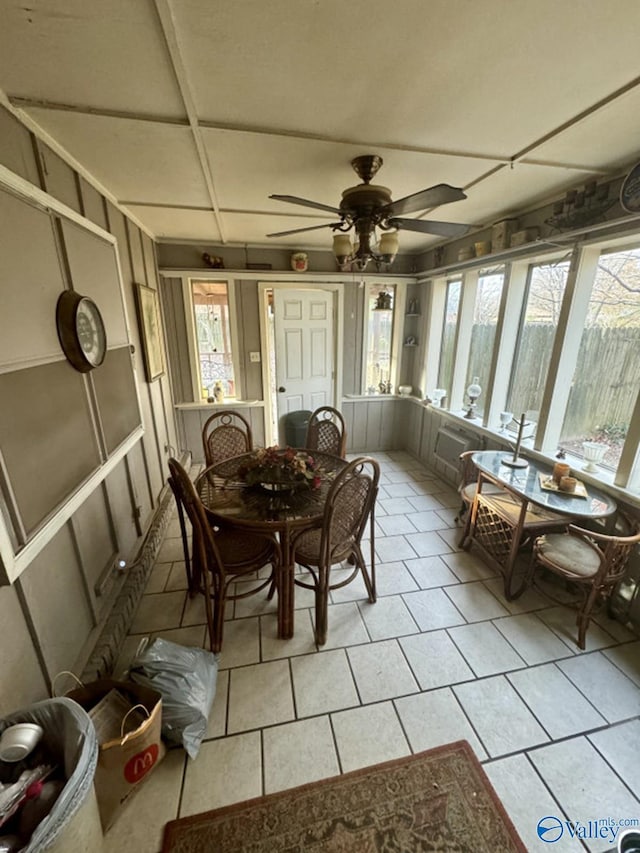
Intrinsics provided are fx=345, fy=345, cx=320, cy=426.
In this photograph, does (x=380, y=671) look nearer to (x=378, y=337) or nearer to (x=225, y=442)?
(x=225, y=442)

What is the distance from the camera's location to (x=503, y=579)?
2309mm

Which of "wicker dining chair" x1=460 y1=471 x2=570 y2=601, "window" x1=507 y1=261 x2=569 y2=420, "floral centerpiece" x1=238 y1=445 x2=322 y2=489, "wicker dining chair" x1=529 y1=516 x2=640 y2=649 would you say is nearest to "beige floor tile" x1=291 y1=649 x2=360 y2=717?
"floral centerpiece" x1=238 y1=445 x2=322 y2=489

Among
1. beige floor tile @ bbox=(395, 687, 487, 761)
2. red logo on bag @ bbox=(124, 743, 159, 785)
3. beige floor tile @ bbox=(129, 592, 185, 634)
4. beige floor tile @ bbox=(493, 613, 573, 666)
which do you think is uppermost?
red logo on bag @ bbox=(124, 743, 159, 785)

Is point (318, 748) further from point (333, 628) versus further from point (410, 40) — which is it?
point (410, 40)

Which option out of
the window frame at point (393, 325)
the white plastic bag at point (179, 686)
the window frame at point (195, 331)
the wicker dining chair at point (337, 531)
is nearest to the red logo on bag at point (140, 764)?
the white plastic bag at point (179, 686)

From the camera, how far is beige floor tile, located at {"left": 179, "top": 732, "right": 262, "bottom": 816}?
4.12ft

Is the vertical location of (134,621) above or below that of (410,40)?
below

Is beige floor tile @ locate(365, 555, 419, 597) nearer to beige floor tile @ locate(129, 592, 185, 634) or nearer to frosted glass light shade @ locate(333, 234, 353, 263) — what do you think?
beige floor tile @ locate(129, 592, 185, 634)

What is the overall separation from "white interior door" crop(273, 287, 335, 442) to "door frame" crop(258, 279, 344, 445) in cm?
4

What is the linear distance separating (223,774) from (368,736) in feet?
1.94

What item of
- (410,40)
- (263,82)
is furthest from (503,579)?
(263,82)

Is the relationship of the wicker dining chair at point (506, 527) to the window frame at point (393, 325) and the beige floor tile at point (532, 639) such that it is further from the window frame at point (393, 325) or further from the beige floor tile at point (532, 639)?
the window frame at point (393, 325)

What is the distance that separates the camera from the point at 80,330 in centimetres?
169

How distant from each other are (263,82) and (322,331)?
289cm
